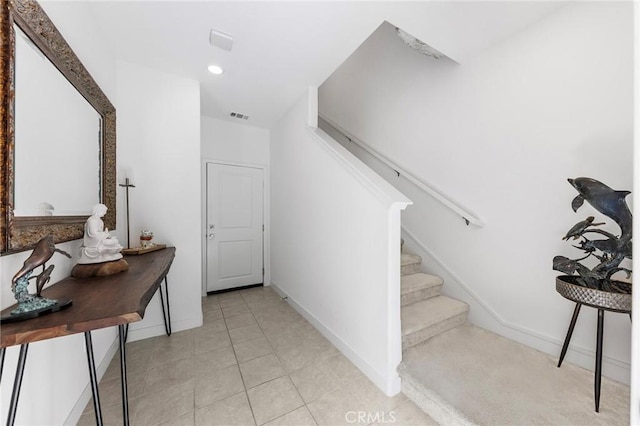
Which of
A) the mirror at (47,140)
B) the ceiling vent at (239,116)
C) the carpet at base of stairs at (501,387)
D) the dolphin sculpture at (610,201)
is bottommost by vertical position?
the carpet at base of stairs at (501,387)

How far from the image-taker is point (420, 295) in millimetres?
2309

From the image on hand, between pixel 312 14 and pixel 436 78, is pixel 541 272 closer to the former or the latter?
pixel 436 78

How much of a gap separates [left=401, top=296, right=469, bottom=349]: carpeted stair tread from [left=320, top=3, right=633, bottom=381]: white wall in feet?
0.60

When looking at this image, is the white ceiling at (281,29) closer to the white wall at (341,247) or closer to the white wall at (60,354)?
the white wall at (60,354)

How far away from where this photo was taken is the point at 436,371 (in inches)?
64.7

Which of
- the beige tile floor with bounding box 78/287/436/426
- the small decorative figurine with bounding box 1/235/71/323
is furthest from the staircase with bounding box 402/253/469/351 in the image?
the small decorative figurine with bounding box 1/235/71/323

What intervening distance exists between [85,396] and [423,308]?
254 centimetres

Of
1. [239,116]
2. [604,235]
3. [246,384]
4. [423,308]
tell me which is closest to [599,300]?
[604,235]

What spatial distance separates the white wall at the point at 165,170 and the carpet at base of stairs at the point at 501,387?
219 centimetres

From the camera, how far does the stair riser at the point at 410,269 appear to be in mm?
2565

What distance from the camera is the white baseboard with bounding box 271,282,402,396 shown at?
165 centimetres

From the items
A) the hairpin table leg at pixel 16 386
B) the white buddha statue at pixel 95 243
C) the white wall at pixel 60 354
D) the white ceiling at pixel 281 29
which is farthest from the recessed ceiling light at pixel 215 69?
A: the hairpin table leg at pixel 16 386

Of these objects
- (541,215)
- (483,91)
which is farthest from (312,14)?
(541,215)

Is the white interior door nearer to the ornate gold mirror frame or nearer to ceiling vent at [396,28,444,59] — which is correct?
the ornate gold mirror frame
